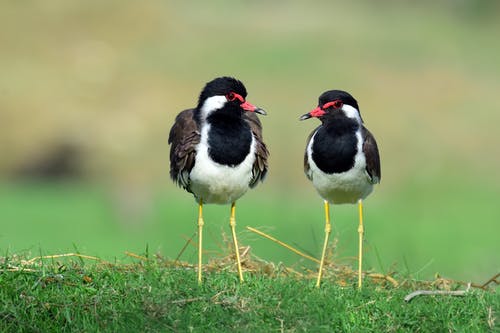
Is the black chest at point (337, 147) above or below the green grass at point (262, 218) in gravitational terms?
above

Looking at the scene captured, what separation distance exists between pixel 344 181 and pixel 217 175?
0.69 m

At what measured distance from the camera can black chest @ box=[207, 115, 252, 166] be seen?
5.86 meters

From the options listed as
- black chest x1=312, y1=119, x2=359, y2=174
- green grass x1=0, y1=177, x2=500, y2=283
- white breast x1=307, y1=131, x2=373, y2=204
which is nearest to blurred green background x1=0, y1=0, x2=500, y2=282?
green grass x1=0, y1=177, x2=500, y2=283

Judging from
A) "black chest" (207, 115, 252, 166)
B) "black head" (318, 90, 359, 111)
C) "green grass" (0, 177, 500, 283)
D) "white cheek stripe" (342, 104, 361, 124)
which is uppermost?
"black head" (318, 90, 359, 111)

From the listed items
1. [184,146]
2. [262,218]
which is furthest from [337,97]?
[262,218]

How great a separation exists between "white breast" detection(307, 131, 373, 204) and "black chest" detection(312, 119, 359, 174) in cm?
3

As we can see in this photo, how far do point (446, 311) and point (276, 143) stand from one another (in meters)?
15.0

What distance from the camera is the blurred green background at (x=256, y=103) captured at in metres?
20.1

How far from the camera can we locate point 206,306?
17.7ft

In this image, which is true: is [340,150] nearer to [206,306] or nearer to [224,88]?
[224,88]

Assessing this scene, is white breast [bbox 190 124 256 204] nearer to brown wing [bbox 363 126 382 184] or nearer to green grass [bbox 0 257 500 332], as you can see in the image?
green grass [bbox 0 257 500 332]

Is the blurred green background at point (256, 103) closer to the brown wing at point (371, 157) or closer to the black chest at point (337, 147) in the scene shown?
the brown wing at point (371, 157)

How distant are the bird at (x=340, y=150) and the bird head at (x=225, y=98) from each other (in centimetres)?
33

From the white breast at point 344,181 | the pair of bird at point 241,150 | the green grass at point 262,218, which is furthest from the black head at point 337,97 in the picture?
the green grass at point 262,218
